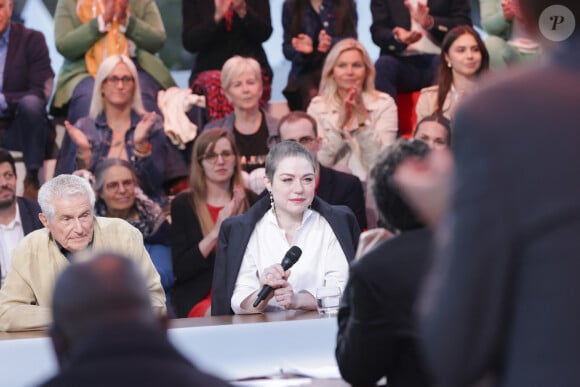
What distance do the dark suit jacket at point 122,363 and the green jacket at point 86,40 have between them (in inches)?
196

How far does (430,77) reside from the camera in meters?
6.56

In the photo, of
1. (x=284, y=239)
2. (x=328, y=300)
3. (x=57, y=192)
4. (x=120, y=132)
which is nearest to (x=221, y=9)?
(x=120, y=132)

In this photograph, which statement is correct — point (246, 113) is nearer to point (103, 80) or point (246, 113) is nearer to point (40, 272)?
point (103, 80)

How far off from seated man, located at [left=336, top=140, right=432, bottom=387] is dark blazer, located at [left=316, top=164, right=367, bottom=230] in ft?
10.4

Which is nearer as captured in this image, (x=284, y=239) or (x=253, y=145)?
(x=284, y=239)

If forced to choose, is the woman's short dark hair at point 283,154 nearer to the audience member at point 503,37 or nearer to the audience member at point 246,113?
the audience member at point 246,113

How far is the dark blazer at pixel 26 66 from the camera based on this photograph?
20.6 ft

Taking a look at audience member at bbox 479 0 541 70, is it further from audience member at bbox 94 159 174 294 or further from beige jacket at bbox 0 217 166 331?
beige jacket at bbox 0 217 166 331

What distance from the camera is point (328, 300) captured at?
3.74 metres

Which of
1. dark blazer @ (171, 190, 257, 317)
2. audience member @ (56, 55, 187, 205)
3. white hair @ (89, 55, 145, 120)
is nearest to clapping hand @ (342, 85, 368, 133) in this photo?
audience member @ (56, 55, 187, 205)

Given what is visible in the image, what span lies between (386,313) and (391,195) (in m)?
0.23

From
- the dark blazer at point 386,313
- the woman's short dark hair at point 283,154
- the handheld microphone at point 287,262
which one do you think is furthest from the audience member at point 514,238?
the woman's short dark hair at point 283,154

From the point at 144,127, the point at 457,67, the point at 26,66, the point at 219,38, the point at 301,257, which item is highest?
the point at 219,38

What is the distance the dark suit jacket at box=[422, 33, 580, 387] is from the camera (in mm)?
1379
